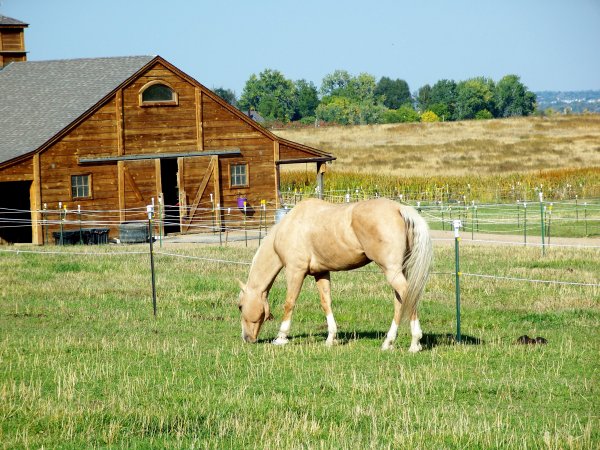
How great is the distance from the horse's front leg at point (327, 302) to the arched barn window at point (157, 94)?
24.3m

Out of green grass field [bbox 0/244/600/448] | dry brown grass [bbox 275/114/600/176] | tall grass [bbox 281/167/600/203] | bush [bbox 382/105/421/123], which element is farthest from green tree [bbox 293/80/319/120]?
green grass field [bbox 0/244/600/448]

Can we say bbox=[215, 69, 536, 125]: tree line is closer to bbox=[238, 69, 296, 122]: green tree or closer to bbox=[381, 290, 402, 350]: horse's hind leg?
bbox=[238, 69, 296, 122]: green tree

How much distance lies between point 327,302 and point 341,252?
31.4 inches

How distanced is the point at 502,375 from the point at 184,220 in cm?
2783

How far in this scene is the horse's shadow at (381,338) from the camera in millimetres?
12701

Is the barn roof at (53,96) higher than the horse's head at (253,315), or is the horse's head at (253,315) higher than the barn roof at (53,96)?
the barn roof at (53,96)

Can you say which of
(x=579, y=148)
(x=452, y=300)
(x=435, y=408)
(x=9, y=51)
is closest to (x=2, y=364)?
(x=435, y=408)

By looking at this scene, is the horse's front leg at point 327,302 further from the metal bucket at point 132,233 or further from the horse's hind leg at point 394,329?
the metal bucket at point 132,233

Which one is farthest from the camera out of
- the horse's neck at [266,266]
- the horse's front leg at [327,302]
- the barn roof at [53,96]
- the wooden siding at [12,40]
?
the wooden siding at [12,40]

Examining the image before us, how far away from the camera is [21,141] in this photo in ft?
118

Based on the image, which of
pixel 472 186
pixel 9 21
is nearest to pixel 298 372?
pixel 9 21

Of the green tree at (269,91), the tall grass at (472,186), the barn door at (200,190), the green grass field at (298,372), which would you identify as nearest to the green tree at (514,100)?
the green tree at (269,91)

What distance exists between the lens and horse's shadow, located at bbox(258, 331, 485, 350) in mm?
A: 12701

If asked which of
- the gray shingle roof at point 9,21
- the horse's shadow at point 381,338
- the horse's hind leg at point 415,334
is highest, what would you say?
the gray shingle roof at point 9,21
